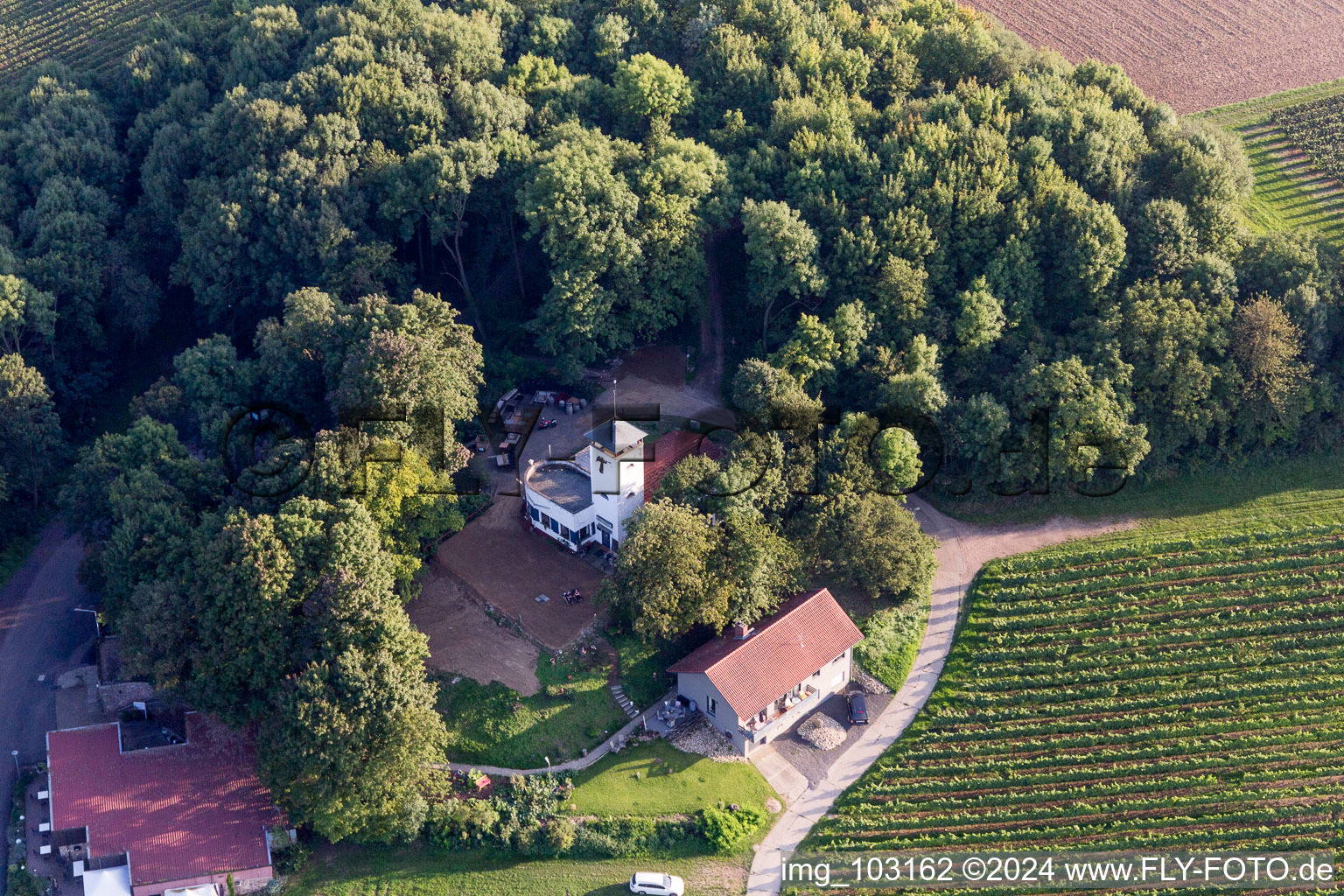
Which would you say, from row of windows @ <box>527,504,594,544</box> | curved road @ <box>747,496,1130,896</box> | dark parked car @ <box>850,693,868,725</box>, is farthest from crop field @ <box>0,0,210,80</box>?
dark parked car @ <box>850,693,868,725</box>

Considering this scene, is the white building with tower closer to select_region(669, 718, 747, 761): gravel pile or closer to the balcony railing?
select_region(669, 718, 747, 761): gravel pile

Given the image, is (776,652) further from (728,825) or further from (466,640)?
(466,640)

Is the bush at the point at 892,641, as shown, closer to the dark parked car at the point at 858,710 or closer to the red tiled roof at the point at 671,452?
the dark parked car at the point at 858,710

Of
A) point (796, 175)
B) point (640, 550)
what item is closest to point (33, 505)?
point (640, 550)

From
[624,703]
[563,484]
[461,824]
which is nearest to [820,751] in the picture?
[624,703]

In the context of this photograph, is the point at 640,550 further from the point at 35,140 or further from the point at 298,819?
the point at 35,140
